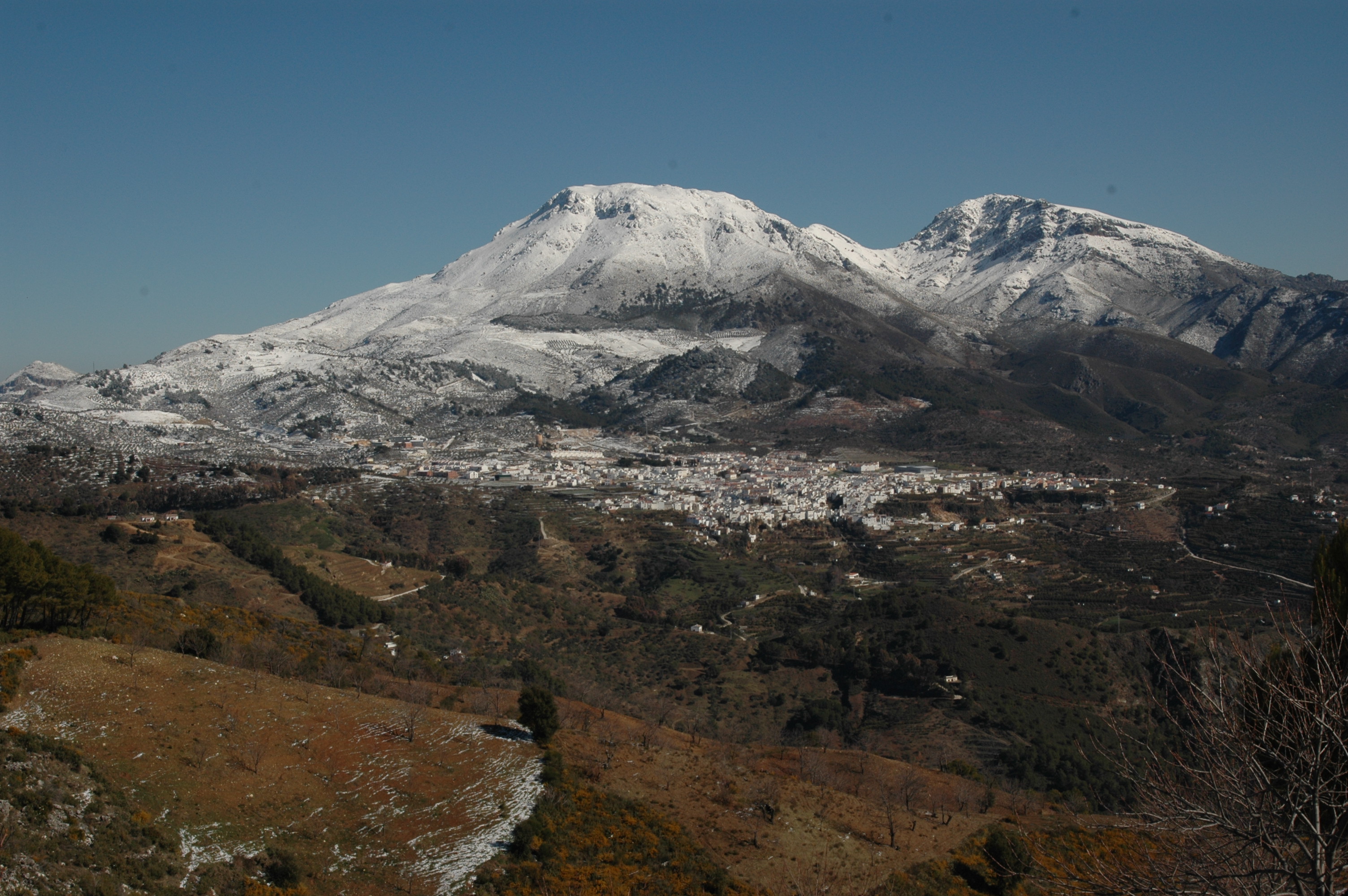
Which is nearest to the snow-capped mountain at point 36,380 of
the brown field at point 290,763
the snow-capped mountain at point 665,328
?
the snow-capped mountain at point 665,328

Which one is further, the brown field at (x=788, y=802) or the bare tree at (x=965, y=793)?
the bare tree at (x=965, y=793)

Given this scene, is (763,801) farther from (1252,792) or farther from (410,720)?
(1252,792)

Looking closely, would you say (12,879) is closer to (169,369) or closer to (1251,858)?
(1251,858)

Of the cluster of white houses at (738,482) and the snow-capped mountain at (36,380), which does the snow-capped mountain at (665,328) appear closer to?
the snow-capped mountain at (36,380)

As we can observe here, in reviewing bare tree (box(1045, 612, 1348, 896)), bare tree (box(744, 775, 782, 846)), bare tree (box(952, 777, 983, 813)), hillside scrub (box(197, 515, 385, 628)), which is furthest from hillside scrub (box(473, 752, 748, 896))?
hillside scrub (box(197, 515, 385, 628))

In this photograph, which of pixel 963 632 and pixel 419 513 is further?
pixel 419 513

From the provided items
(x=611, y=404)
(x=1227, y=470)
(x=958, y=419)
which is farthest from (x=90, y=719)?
(x=611, y=404)

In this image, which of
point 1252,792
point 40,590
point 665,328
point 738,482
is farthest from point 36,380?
point 1252,792
